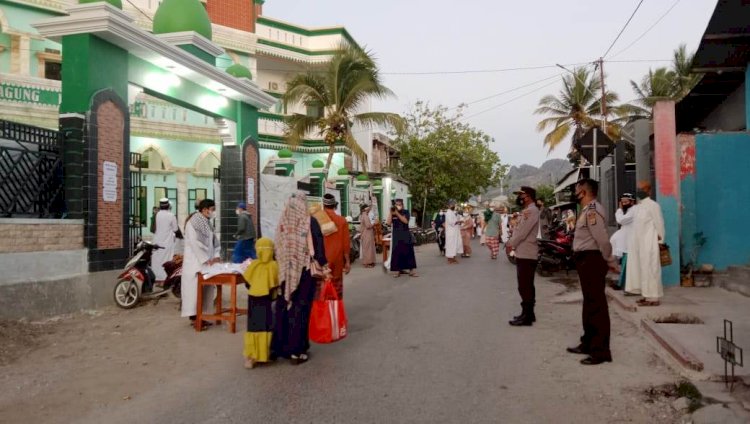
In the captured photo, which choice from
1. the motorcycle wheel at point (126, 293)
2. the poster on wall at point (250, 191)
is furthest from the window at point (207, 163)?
the motorcycle wheel at point (126, 293)

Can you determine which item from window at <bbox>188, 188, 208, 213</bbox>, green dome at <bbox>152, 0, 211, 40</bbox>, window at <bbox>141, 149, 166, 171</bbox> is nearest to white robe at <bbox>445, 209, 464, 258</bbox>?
green dome at <bbox>152, 0, 211, 40</bbox>

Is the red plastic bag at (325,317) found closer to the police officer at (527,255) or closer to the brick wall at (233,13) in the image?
the police officer at (527,255)

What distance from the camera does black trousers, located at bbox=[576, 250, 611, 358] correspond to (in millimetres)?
5789

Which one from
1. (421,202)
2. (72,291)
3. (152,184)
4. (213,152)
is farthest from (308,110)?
(72,291)

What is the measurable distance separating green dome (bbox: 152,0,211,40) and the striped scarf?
9.25 metres

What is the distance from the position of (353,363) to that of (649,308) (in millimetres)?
5069

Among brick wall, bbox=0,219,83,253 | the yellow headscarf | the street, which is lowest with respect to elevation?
the street

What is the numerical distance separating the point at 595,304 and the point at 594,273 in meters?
0.31

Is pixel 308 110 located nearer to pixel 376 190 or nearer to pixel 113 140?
pixel 376 190

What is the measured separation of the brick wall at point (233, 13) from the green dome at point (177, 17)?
1154 centimetres

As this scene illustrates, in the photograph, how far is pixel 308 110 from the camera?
90.4 feet

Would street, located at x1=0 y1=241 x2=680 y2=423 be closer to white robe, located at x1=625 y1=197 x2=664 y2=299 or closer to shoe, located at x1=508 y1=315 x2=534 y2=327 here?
shoe, located at x1=508 y1=315 x2=534 y2=327

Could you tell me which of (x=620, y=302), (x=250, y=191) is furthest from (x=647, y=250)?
(x=250, y=191)

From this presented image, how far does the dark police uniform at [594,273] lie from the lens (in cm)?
579
